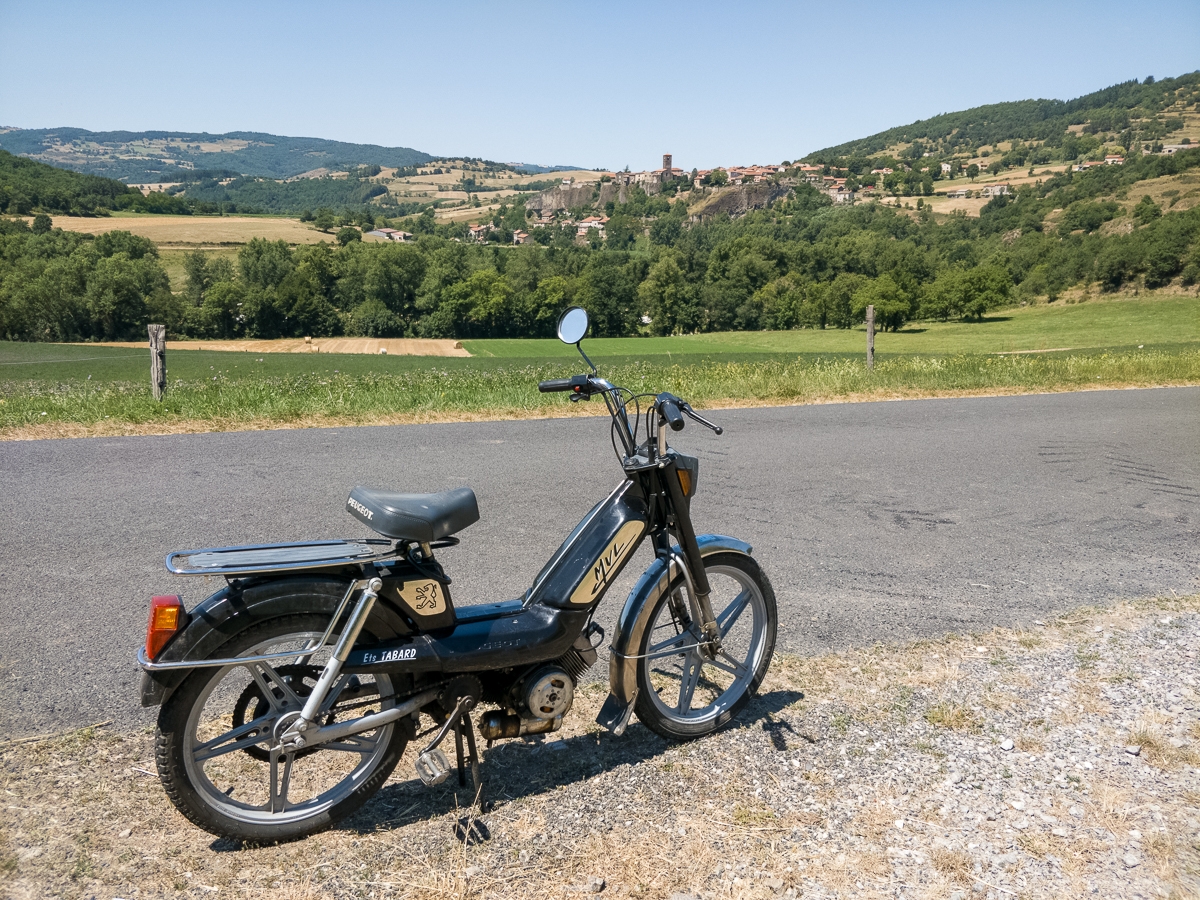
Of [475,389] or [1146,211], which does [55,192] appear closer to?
[475,389]

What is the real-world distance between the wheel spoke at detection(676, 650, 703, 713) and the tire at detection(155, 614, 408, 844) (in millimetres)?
1167

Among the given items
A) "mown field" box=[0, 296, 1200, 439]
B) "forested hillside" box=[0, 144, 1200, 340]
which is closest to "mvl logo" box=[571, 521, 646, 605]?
"mown field" box=[0, 296, 1200, 439]

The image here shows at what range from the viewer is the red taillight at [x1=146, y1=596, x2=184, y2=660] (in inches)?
93.4

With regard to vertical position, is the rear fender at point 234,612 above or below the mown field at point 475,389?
above

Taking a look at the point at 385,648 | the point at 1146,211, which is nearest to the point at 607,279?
the point at 1146,211

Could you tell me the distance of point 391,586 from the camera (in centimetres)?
263

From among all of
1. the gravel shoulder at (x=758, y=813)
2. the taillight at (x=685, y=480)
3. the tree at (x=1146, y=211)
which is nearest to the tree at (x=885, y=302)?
the tree at (x=1146, y=211)

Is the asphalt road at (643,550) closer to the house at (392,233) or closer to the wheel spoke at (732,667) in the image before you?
the wheel spoke at (732,667)

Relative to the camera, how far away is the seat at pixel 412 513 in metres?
2.56

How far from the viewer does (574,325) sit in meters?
3.19

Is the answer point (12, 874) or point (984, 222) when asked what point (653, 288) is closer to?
point (984, 222)

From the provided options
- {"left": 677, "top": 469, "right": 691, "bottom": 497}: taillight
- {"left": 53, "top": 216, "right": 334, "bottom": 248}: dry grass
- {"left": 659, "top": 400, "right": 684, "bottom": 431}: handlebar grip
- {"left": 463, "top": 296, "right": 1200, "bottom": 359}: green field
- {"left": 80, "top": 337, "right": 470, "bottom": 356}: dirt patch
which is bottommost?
{"left": 80, "top": 337, "right": 470, "bottom": 356}: dirt patch

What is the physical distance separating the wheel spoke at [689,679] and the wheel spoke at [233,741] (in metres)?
1.58

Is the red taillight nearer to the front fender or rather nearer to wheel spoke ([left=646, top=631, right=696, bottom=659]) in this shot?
the front fender
